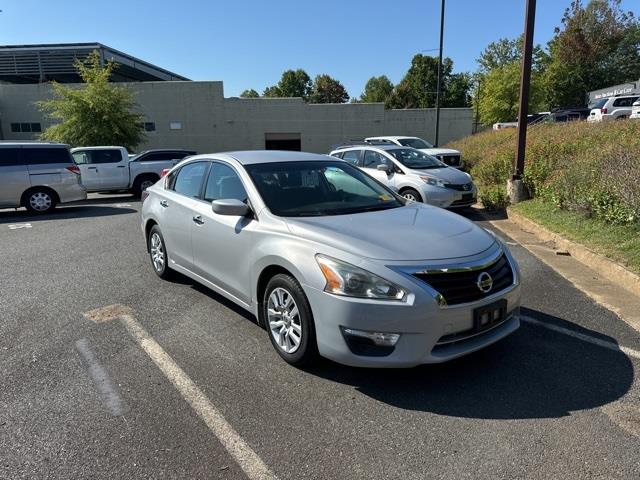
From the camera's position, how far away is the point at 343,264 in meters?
3.30

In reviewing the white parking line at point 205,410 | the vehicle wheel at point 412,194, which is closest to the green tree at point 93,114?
the vehicle wheel at point 412,194

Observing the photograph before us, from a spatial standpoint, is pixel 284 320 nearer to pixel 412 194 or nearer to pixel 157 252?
pixel 157 252

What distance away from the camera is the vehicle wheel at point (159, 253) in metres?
5.85

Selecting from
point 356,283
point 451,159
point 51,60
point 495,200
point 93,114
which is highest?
point 51,60

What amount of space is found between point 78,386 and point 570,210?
810 cm

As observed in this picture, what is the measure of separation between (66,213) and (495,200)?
1075cm

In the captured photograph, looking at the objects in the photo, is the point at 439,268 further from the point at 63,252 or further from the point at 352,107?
the point at 352,107

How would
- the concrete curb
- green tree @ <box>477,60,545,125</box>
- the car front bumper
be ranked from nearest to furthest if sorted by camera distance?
the car front bumper < the concrete curb < green tree @ <box>477,60,545,125</box>

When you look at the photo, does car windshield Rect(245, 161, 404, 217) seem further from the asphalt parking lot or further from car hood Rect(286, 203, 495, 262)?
the asphalt parking lot

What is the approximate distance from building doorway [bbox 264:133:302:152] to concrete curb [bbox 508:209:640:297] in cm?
3011

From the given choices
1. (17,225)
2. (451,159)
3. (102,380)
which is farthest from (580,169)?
(17,225)

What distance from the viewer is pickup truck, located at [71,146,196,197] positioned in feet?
52.5

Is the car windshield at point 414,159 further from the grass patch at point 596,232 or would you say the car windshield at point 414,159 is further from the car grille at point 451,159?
the car grille at point 451,159

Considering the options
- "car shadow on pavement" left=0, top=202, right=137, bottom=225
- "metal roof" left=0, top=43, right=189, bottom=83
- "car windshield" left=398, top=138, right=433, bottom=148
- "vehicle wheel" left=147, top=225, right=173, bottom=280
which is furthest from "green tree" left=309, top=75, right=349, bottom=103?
"vehicle wheel" left=147, top=225, right=173, bottom=280
